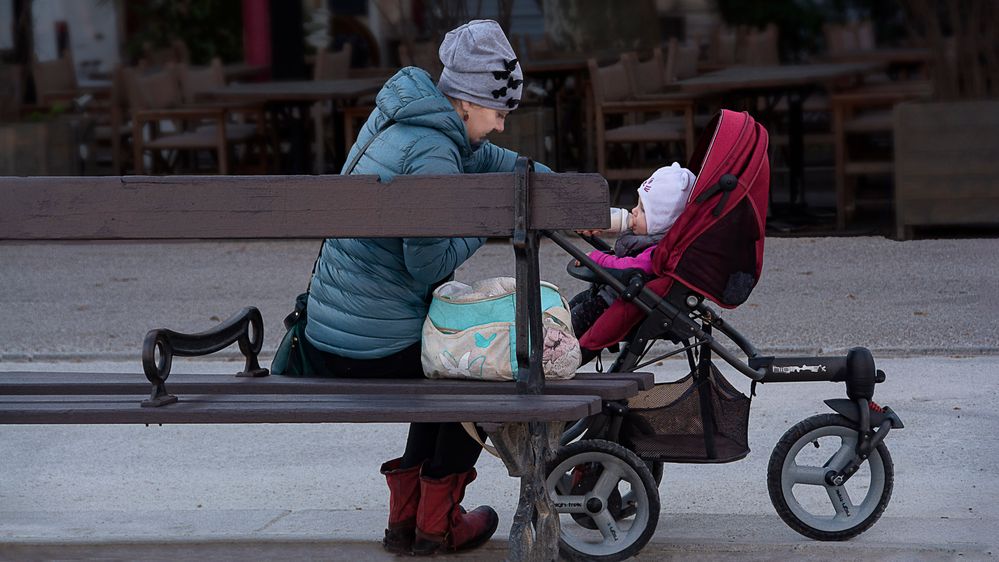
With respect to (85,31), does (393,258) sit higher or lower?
lower

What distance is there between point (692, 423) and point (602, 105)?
21.9 feet

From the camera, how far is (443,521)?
14.4 ft

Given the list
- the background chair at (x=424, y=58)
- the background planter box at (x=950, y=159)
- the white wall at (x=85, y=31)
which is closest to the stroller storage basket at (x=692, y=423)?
the background planter box at (x=950, y=159)

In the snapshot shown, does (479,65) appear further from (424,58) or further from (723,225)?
(424,58)

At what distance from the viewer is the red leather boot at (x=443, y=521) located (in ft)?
14.3

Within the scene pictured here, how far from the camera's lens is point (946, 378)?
652 centimetres

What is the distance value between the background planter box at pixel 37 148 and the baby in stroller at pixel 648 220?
7.60 metres

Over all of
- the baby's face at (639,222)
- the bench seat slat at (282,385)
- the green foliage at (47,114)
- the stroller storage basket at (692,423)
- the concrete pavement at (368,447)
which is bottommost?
the concrete pavement at (368,447)

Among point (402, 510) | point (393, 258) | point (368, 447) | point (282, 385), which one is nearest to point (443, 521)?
point (402, 510)

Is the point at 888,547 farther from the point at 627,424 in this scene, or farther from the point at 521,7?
the point at 521,7

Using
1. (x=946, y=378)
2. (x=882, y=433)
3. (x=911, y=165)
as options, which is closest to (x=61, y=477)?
(x=882, y=433)

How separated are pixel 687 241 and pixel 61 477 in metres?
2.48

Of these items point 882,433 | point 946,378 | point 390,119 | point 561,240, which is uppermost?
point 390,119

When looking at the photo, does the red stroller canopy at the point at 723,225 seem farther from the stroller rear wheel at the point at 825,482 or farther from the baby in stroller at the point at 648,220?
the stroller rear wheel at the point at 825,482
